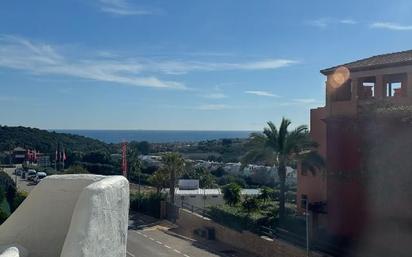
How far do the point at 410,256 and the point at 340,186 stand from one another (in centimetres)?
547

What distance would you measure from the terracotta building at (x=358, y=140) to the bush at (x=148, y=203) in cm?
1350

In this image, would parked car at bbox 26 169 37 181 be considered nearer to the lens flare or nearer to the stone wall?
the stone wall

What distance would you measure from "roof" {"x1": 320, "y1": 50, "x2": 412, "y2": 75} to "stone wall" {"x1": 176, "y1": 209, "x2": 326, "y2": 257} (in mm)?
9426

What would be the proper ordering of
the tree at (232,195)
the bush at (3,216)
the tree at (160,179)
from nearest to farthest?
the bush at (3,216), the tree at (232,195), the tree at (160,179)

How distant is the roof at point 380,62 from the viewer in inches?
967

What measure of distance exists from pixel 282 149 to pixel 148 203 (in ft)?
51.8

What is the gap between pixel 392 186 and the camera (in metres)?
20.9

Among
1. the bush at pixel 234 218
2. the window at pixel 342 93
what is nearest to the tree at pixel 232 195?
the bush at pixel 234 218

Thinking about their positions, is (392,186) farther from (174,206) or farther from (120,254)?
(174,206)

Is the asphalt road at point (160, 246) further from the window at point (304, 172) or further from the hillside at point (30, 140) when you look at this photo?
the hillside at point (30, 140)

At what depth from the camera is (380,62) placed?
84.3 feet

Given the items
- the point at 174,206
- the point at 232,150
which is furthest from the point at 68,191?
the point at 232,150

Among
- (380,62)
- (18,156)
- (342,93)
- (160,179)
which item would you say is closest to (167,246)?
(160,179)

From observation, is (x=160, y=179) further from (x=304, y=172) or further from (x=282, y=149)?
(x=282, y=149)
